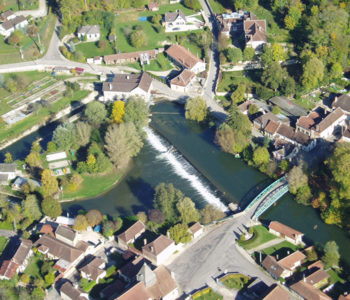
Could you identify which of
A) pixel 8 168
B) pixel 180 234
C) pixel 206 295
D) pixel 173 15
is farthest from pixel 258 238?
pixel 173 15

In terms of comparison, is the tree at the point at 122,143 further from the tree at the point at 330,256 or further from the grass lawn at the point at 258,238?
the tree at the point at 330,256

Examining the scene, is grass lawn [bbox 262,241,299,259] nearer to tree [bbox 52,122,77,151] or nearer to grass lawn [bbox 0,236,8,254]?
grass lawn [bbox 0,236,8,254]

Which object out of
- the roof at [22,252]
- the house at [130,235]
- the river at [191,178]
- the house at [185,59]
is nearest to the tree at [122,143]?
the river at [191,178]

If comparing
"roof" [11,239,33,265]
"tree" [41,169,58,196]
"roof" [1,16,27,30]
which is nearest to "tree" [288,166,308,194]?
"tree" [41,169,58,196]

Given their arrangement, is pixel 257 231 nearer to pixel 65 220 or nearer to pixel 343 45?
pixel 65 220

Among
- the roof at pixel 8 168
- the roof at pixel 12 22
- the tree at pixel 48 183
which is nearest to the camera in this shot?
the tree at pixel 48 183

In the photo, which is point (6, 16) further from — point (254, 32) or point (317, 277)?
point (317, 277)
